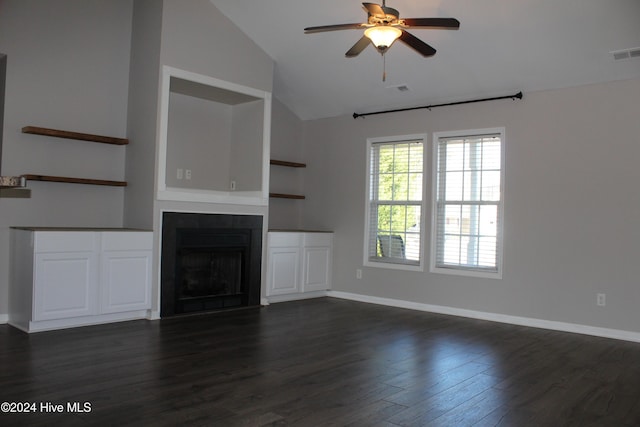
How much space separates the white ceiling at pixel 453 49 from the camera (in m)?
4.58

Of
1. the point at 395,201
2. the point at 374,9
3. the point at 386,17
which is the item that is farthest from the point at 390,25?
the point at 395,201

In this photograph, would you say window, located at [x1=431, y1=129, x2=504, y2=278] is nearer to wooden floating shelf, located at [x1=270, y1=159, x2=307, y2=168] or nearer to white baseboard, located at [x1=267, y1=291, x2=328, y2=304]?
white baseboard, located at [x1=267, y1=291, x2=328, y2=304]

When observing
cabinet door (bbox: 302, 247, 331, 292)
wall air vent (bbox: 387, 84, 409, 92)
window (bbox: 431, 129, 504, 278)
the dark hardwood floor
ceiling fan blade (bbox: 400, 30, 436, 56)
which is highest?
wall air vent (bbox: 387, 84, 409, 92)

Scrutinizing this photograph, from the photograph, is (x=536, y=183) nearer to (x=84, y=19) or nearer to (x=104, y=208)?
(x=104, y=208)

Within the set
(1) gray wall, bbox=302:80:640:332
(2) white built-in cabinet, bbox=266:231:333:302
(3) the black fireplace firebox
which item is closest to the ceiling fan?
(1) gray wall, bbox=302:80:640:332

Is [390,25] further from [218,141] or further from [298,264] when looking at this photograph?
[298,264]

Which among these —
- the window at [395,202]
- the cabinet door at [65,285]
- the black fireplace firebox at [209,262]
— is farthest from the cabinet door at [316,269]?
the cabinet door at [65,285]

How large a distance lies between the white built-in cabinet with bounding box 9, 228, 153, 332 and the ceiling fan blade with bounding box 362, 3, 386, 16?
303 cm

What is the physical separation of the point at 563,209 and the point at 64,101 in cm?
518

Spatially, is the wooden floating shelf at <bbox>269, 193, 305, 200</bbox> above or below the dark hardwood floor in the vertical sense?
above

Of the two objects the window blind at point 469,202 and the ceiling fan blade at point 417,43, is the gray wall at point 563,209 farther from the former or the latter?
the ceiling fan blade at point 417,43

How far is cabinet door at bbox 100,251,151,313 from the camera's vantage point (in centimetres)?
484

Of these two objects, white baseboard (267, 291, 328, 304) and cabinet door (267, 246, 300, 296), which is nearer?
cabinet door (267, 246, 300, 296)

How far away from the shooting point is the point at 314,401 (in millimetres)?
2994
